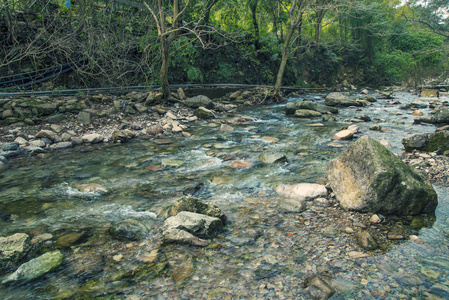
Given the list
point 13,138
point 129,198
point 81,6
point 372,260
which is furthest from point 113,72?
point 372,260

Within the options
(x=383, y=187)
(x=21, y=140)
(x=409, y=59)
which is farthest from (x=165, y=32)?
(x=409, y=59)

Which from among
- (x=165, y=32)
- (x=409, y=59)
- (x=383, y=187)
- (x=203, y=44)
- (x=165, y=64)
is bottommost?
(x=383, y=187)

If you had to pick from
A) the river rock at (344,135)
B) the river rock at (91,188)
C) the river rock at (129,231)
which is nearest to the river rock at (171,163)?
the river rock at (91,188)

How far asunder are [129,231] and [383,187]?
2733mm

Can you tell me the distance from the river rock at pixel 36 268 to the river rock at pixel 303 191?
8.70 ft

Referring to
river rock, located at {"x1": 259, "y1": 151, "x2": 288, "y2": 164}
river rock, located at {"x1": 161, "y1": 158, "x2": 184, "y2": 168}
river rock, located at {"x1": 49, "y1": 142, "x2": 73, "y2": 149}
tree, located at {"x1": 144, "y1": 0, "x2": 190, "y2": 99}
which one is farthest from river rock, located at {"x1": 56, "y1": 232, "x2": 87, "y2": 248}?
tree, located at {"x1": 144, "y1": 0, "x2": 190, "y2": 99}

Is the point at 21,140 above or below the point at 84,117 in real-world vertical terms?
below

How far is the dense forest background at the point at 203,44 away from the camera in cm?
886

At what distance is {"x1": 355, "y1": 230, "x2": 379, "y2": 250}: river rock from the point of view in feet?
8.60

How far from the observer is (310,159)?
5316 millimetres

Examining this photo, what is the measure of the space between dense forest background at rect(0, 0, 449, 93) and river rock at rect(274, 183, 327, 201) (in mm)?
6025

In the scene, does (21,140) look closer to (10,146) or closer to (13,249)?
(10,146)

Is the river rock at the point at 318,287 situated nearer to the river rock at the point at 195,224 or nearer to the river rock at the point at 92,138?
the river rock at the point at 195,224

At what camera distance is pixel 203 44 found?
864 centimetres
